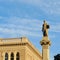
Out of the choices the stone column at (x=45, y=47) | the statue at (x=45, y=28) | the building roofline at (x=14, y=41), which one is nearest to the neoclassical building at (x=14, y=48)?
the building roofline at (x=14, y=41)

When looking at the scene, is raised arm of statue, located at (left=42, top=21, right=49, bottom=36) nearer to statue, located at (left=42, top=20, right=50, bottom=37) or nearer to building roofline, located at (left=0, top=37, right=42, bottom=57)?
statue, located at (left=42, top=20, right=50, bottom=37)

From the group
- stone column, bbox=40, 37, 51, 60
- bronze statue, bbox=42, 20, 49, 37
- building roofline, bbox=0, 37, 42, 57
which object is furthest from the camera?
building roofline, bbox=0, 37, 42, 57

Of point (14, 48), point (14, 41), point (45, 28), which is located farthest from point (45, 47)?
point (14, 41)

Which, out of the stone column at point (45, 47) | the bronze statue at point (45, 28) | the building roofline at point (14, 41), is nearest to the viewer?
the stone column at point (45, 47)

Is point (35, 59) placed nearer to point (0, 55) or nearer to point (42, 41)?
point (0, 55)

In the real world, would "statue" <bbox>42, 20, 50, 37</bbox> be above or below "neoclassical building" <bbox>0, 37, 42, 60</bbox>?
above

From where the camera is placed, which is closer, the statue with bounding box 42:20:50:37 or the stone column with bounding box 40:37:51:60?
the stone column with bounding box 40:37:51:60

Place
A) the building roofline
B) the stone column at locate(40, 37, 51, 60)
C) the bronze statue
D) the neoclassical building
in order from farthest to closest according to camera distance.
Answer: the building roofline < the neoclassical building < the bronze statue < the stone column at locate(40, 37, 51, 60)

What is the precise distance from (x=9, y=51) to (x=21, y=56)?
111 inches

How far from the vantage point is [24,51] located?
67.7 metres

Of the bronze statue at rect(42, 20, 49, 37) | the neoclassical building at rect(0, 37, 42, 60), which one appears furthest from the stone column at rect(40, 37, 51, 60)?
the neoclassical building at rect(0, 37, 42, 60)

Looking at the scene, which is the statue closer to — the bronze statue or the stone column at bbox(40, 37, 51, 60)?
the bronze statue

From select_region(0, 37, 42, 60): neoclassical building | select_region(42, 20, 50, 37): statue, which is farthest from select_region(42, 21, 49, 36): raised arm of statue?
select_region(0, 37, 42, 60): neoclassical building

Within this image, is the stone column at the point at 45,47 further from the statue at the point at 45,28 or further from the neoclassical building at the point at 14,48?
the neoclassical building at the point at 14,48
